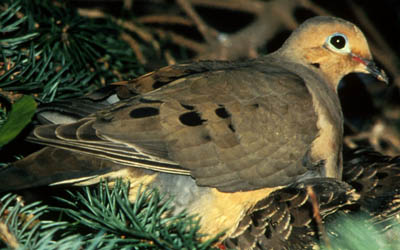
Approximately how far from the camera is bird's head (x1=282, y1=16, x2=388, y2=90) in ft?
10.3

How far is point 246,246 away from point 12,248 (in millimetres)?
1145

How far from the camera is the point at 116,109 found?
242cm

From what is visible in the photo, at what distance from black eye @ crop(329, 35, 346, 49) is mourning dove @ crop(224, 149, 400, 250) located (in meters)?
0.86

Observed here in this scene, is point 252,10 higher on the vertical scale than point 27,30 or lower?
lower

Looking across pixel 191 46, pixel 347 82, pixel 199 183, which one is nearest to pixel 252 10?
pixel 191 46

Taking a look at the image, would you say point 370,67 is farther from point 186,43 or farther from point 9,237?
point 9,237

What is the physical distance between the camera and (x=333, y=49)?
317 centimetres

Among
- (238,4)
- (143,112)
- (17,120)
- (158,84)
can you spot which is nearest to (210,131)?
(143,112)

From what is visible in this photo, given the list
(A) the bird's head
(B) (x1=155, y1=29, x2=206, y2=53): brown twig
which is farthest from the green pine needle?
(B) (x1=155, y1=29, x2=206, y2=53): brown twig

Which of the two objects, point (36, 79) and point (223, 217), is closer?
point (223, 217)

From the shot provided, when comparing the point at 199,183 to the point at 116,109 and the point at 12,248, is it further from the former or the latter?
the point at 12,248

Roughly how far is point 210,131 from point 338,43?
47.5 inches

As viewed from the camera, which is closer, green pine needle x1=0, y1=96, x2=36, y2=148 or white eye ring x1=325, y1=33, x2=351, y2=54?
green pine needle x1=0, y1=96, x2=36, y2=148

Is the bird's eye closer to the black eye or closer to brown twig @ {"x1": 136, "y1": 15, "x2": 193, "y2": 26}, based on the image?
the black eye
